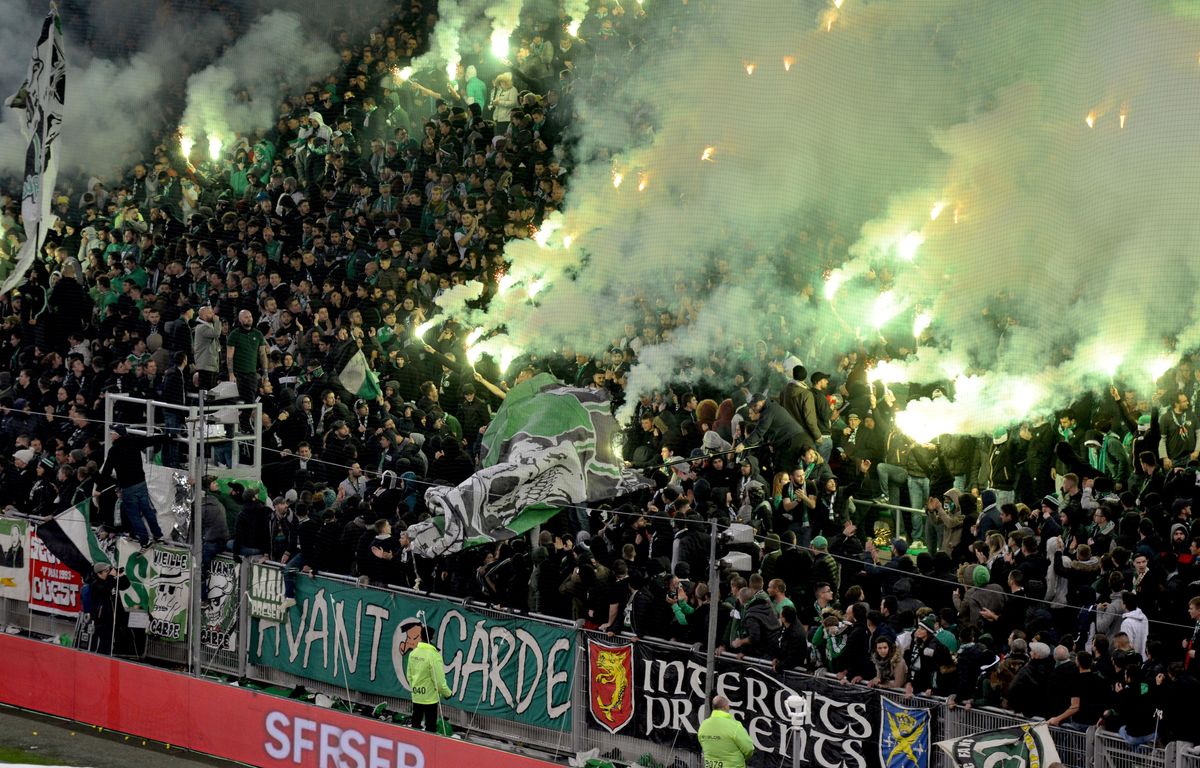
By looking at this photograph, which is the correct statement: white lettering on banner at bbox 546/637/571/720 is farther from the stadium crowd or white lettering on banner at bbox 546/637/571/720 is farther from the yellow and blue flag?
the yellow and blue flag

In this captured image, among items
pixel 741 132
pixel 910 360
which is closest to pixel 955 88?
pixel 741 132

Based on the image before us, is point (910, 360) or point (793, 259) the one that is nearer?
point (910, 360)

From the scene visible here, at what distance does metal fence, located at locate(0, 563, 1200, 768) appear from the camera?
27.1 feet

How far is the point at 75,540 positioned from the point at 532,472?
4074mm

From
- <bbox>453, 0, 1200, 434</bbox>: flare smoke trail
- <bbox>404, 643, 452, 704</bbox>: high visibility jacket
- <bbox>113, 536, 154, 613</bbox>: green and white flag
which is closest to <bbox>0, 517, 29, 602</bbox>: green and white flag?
<bbox>113, 536, 154, 613</bbox>: green and white flag

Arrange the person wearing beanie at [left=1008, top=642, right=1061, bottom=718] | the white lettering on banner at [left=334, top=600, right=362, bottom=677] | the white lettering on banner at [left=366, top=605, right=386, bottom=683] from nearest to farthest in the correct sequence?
the person wearing beanie at [left=1008, top=642, right=1061, bottom=718]
the white lettering on banner at [left=366, top=605, right=386, bottom=683]
the white lettering on banner at [left=334, top=600, right=362, bottom=677]

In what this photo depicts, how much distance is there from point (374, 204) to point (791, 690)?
414 inches

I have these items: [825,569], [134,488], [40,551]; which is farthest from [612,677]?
[40,551]

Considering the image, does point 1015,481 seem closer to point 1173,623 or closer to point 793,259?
point 1173,623

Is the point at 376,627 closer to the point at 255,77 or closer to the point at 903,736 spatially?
the point at 903,736

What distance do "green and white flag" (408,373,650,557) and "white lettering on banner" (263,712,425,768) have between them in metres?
1.61

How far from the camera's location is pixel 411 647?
10.7m

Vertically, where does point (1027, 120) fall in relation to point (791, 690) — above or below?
above

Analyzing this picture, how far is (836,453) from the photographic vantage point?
39.8 ft
